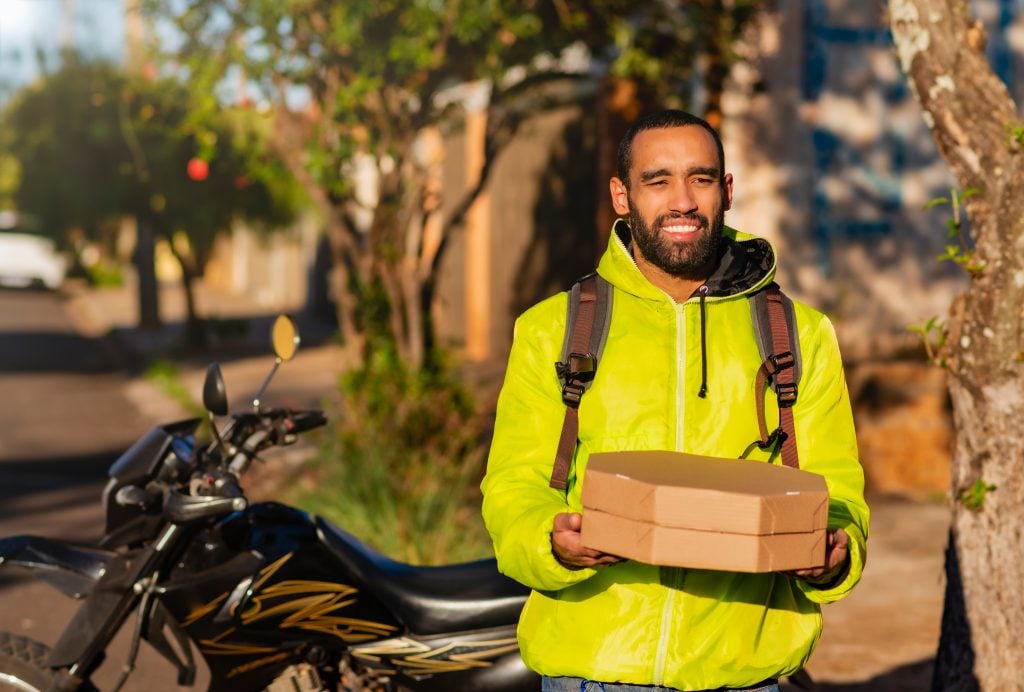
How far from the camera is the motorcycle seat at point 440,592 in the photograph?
3896mm

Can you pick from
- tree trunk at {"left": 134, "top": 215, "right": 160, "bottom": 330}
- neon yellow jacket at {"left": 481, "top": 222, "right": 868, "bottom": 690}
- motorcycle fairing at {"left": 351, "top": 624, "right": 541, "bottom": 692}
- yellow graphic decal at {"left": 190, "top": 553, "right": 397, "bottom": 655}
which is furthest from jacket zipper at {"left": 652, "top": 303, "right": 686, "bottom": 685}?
tree trunk at {"left": 134, "top": 215, "right": 160, "bottom": 330}

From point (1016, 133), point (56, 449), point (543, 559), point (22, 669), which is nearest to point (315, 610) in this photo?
point (22, 669)

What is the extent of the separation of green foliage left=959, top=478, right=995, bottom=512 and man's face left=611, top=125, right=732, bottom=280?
194cm

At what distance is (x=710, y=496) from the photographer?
2424 millimetres

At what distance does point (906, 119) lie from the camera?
11.5 m

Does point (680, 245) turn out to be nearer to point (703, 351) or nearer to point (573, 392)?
point (703, 351)

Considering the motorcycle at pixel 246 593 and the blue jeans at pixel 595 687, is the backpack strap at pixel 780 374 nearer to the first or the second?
the blue jeans at pixel 595 687

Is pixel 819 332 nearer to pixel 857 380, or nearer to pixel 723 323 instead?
pixel 723 323

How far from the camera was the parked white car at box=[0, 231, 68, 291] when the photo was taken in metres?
38.3

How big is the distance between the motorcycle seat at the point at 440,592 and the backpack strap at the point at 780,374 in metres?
1.31

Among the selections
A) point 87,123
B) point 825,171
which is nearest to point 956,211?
point 825,171

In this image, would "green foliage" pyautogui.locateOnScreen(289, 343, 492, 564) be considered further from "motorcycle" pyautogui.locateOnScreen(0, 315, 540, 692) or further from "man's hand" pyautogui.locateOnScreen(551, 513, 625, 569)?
"man's hand" pyautogui.locateOnScreen(551, 513, 625, 569)

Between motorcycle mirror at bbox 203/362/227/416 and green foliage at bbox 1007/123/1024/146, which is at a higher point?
green foliage at bbox 1007/123/1024/146

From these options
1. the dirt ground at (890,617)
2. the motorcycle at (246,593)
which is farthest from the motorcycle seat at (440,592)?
the dirt ground at (890,617)
